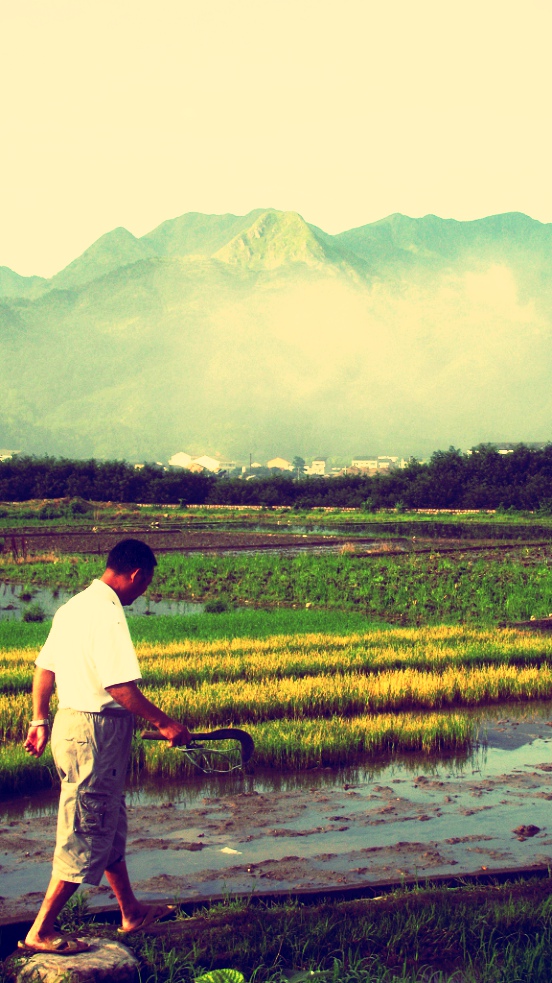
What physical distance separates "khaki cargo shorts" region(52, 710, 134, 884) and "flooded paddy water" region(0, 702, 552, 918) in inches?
45.4

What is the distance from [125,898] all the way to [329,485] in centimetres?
6654

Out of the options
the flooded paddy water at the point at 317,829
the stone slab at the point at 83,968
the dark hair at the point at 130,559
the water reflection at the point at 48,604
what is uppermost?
the dark hair at the point at 130,559

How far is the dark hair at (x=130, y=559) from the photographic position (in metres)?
4.80

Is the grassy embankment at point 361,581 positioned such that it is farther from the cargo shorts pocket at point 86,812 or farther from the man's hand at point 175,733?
the cargo shorts pocket at point 86,812

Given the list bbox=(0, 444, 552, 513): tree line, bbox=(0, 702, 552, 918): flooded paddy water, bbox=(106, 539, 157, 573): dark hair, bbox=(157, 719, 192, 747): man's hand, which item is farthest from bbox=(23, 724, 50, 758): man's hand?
bbox=(0, 444, 552, 513): tree line

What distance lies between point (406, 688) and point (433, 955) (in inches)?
256

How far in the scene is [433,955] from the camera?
4906 mm

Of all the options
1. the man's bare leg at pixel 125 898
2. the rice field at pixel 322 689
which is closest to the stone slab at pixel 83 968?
the man's bare leg at pixel 125 898

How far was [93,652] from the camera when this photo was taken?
458cm

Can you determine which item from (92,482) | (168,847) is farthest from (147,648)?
(92,482)

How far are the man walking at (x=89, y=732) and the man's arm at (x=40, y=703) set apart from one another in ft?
0.41

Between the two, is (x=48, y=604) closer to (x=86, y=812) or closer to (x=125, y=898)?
(x=125, y=898)

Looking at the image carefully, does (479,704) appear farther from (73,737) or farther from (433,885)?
(73,737)

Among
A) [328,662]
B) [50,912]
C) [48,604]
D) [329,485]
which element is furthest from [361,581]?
[329,485]
